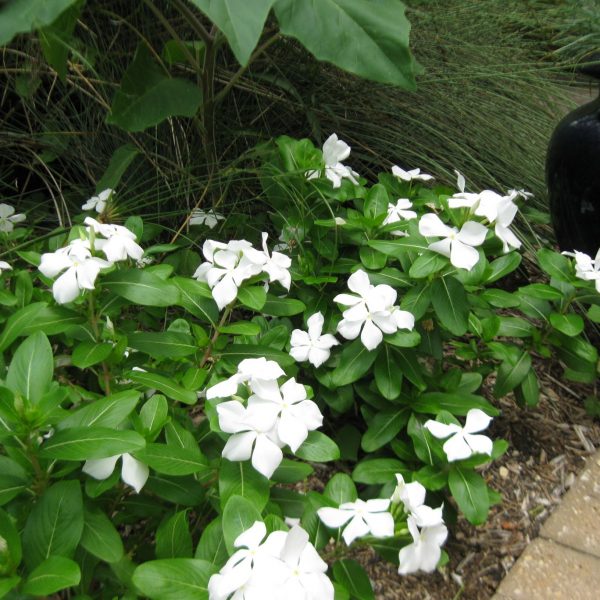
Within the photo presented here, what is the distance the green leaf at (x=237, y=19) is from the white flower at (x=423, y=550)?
0.84 meters

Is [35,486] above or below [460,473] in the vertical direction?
above

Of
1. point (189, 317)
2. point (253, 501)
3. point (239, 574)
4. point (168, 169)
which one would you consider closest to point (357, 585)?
point (253, 501)

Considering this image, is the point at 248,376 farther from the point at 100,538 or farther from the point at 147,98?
the point at 147,98

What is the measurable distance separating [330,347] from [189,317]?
0.44 m

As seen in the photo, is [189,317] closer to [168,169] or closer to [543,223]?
[168,169]

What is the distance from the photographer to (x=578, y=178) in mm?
2180

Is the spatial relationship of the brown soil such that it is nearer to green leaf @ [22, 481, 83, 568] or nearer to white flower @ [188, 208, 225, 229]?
green leaf @ [22, 481, 83, 568]

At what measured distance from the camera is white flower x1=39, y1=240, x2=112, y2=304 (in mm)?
1169

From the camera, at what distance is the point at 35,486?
1.02 m

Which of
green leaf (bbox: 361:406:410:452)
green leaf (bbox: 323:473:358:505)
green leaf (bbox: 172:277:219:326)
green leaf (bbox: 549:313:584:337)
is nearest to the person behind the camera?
green leaf (bbox: 323:473:358:505)

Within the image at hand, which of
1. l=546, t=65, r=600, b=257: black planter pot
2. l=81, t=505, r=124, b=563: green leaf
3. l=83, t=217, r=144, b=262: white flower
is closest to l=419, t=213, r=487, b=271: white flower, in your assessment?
l=83, t=217, r=144, b=262: white flower

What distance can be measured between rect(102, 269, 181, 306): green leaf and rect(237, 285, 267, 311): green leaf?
0.15m

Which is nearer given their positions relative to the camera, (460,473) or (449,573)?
(460,473)

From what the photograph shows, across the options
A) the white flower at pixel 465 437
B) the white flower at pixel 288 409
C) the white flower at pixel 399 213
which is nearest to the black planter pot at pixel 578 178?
the white flower at pixel 399 213
